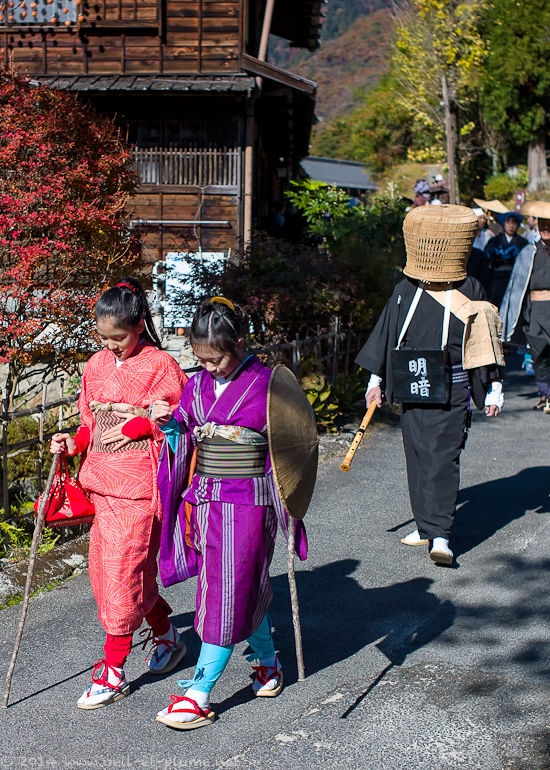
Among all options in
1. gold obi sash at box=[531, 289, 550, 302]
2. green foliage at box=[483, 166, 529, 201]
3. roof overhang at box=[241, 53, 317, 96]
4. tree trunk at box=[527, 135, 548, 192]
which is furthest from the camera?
green foliage at box=[483, 166, 529, 201]

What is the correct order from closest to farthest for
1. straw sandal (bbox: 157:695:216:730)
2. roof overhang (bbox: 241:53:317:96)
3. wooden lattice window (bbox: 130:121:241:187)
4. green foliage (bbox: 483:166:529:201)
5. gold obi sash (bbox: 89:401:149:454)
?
straw sandal (bbox: 157:695:216:730) → gold obi sash (bbox: 89:401:149:454) → roof overhang (bbox: 241:53:317:96) → wooden lattice window (bbox: 130:121:241:187) → green foliage (bbox: 483:166:529:201)

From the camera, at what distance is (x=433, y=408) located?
211 inches

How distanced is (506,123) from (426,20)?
5254 millimetres

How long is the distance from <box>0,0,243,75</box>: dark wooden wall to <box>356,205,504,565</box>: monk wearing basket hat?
9414 millimetres

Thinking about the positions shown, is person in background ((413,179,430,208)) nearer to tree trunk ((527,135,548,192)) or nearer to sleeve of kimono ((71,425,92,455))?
sleeve of kimono ((71,425,92,455))

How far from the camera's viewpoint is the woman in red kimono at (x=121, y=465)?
358 cm

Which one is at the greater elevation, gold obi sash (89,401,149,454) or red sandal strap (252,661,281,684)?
gold obi sash (89,401,149,454)

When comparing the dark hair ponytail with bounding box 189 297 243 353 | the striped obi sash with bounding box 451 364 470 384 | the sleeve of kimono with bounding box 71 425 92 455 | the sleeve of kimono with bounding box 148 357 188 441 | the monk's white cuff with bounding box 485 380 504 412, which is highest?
the dark hair ponytail with bounding box 189 297 243 353

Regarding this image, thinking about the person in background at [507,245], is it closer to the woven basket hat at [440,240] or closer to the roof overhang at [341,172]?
the woven basket hat at [440,240]

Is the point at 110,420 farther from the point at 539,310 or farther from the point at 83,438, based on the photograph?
the point at 539,310

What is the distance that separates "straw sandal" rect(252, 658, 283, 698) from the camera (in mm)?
3664

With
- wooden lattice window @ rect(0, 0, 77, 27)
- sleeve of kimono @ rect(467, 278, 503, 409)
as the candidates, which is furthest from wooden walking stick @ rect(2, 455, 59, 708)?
wooden lattice window @ rect(0, 0, 77, 27)

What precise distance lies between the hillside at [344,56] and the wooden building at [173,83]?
91.5m

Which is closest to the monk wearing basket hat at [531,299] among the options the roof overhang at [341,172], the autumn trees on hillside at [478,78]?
the autumn trees on hillside at [478,78]
